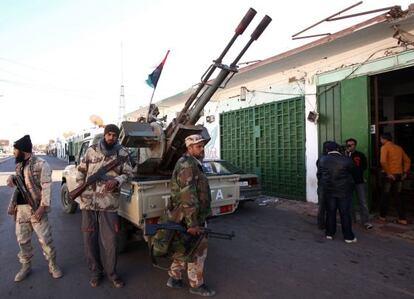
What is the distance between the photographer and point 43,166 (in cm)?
435

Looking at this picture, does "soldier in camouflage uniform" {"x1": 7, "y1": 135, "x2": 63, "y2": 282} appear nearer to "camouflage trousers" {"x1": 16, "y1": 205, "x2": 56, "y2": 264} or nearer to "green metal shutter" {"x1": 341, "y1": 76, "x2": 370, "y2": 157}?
"camouflage trousers" {"x1": 16, "y1": 205, "x2": 56, "y2": 264}

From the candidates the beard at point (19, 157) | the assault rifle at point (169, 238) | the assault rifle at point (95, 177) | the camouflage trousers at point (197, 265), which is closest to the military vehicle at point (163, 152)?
the assault rifle at point (95, 177)

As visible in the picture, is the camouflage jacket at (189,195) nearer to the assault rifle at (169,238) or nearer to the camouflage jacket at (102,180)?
the assault rifle at (169,238)

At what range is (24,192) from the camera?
4215 mm

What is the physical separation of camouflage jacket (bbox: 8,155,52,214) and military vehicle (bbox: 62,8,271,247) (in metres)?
0.95

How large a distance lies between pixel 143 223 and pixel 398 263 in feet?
12.0

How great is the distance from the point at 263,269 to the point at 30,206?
3.15 metres

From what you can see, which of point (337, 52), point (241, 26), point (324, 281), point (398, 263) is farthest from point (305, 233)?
point (337, 52)

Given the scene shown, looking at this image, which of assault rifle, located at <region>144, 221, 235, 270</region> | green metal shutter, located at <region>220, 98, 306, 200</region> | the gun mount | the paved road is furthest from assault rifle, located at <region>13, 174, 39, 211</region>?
green metal shutter, located at <region>220, 98, 306, 200</region>

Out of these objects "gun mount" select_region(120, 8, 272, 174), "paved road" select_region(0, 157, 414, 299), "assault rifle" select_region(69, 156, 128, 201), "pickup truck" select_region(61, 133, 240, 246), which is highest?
"gun mount" select_region(120, 8, 272, 174)

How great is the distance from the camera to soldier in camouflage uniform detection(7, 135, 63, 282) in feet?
13.9

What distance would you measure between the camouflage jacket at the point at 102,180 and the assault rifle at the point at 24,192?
586 mm

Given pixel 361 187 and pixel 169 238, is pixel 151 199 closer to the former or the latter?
pixel 169 238

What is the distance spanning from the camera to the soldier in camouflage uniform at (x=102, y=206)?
4086mm
